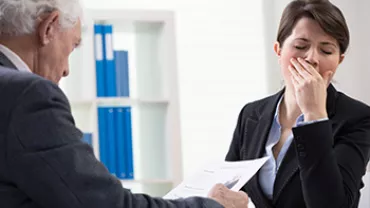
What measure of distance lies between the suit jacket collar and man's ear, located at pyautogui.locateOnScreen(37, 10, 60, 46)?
0.82 meters

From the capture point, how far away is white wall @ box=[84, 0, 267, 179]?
4.30m

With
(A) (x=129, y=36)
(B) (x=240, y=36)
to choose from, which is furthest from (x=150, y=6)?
(B) (x=240, y=36)

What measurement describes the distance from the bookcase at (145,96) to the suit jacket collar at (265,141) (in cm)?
170

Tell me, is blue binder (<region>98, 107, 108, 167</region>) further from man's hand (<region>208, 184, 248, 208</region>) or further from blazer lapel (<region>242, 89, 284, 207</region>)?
man's hand (<region>208, 184, 248, 208</region>)

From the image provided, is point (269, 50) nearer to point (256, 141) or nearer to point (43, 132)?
point (256, 141)

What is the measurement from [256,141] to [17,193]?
0.99m

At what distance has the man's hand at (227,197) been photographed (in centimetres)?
156

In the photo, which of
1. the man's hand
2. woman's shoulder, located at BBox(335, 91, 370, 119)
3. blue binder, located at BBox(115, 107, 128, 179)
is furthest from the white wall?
the man's hand

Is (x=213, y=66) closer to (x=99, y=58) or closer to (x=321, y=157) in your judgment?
(x=99, y=58)

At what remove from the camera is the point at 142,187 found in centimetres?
388

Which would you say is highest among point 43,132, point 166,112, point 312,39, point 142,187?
point 312,39

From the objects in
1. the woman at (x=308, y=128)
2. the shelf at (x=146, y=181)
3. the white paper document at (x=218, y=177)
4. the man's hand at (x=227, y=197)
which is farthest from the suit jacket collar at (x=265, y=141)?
the shelf at (x=146, y=181)

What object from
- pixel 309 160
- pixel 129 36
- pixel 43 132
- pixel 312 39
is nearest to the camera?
pixel 43 132

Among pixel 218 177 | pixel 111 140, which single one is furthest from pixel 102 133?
pixel 218 177
